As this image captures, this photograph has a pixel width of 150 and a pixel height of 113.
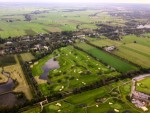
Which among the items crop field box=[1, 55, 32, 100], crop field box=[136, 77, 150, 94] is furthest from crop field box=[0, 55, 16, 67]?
crop field box=[136, 77, 150, 94]

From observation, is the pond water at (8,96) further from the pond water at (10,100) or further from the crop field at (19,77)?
the crop field at (19,77)

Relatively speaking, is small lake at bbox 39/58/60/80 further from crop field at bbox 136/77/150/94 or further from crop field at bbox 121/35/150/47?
crop field at bbox 121/35/150/47

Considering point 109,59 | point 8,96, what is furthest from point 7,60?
point 109,59

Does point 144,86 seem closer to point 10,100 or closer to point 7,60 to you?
point 10,100

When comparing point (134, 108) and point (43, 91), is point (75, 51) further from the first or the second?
point (134, 108)

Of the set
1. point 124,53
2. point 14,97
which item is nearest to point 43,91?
point 14,97
